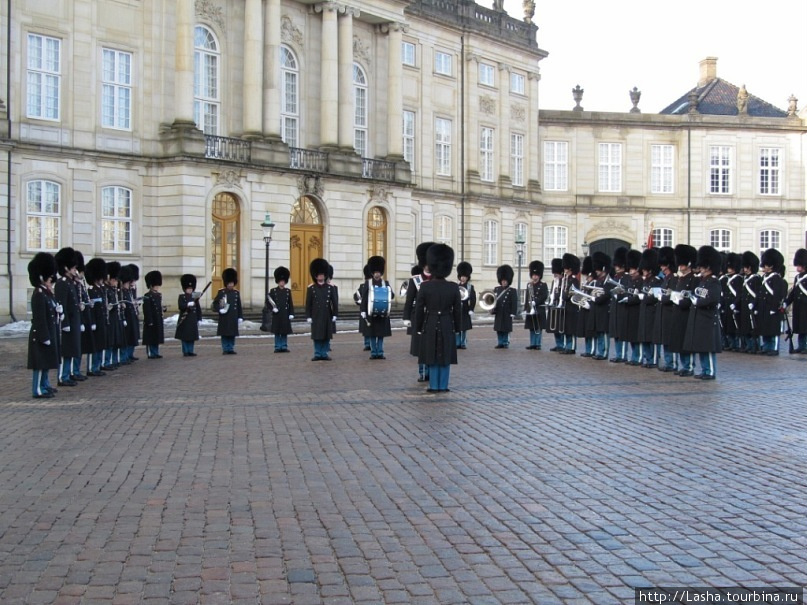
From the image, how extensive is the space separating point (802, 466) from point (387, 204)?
32934 millimetres

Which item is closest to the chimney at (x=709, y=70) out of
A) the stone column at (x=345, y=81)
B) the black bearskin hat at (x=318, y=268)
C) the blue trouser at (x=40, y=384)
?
the stone column at (x=345, y=81)

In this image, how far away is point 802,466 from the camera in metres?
8.93

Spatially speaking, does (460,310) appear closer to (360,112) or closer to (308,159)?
(308,159)

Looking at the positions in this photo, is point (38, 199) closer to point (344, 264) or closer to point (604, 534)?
point (344, 264)

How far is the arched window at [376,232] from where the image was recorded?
1609 inches

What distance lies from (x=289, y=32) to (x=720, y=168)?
2706cm

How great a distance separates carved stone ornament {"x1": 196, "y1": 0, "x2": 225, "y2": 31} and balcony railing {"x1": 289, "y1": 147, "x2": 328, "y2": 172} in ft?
17.1

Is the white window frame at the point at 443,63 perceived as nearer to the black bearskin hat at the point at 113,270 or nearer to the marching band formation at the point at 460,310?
the marching band formation at the point at 460,310

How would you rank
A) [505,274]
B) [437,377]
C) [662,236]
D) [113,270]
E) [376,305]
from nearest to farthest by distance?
[437,377] → [113,270] → [376,305] → [505,274] → [662,236]

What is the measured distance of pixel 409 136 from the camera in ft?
149

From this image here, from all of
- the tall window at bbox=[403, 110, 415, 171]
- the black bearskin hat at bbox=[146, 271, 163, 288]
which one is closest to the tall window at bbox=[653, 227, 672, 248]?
the tall window at bbox=[403, 110, 415, 171]

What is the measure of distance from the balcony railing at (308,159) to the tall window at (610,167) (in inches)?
793

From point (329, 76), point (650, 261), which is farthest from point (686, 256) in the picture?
point (329, 76)

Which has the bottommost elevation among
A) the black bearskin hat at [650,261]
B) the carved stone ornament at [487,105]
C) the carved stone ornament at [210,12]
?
the black bearskin hat at [650,261]
